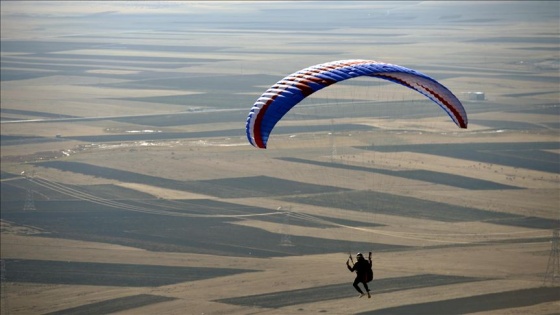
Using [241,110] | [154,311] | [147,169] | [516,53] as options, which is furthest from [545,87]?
[154,311]

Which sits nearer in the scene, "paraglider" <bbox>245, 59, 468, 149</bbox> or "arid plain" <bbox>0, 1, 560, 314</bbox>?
"paraglider" <bbox>245, 59, 468, 149</bbox>

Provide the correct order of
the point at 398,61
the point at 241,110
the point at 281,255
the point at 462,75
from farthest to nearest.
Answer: the point at 398,61 → the point at 462,75 → the point at 241,110 → the point at 281,255

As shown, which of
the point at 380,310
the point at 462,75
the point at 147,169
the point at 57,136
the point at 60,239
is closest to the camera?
the point at 380,310

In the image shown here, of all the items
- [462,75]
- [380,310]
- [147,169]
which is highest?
[462,75]

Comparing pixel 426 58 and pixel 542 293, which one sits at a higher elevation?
pixel 426 58

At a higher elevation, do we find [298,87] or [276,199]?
[298,87]

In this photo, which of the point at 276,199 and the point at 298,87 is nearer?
the point at 298,87

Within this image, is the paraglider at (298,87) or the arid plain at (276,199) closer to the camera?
the paraglider at (298,87)

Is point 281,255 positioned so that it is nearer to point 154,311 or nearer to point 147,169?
point 154,311
